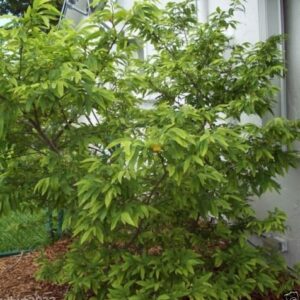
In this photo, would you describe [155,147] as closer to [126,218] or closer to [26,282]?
[126,218]

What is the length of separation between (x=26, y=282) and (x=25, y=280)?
60 mm

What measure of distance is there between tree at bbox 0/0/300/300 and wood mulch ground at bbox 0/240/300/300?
1.04ft

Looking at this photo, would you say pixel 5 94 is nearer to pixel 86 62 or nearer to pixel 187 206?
pixel 86 62

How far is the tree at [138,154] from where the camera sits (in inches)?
104

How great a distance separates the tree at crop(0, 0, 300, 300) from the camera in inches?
104

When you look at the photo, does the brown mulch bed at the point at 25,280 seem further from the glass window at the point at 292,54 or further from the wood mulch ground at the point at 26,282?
the glass window at the point at 292,54

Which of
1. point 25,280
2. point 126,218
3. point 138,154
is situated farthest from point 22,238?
point 138,154

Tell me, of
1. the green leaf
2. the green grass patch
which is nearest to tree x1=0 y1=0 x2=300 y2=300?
the green leaf

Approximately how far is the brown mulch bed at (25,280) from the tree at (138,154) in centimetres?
35

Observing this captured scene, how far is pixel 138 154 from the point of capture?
8.05 ft

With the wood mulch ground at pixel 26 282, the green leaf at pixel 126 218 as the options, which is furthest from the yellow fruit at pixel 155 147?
the wood mulch ground at pixel 26 282

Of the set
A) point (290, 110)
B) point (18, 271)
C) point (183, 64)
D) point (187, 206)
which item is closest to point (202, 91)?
point (183, 64)

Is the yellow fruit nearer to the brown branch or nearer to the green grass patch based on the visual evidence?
the brown branch

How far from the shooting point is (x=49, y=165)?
3.03 meters
